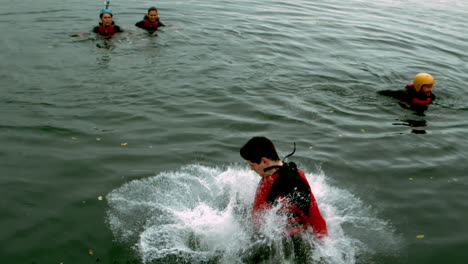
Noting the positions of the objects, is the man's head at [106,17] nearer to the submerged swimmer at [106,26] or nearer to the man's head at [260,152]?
the submerged swimmer at [106,26]

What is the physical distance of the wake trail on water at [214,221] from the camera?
17.3ft

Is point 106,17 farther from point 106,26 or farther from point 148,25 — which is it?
point 148,25

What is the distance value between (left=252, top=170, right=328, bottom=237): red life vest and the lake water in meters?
0.32

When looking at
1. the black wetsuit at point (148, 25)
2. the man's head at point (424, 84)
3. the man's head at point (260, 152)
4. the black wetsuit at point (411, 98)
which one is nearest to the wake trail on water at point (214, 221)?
the man's head at point (260, 152)

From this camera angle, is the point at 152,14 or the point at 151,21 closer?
the point at 152,14

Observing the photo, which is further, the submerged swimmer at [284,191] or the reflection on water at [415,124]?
the reflection on water at [415,124]

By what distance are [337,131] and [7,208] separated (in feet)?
19.4

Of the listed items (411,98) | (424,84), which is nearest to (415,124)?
(411,98)

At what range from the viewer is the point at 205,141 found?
26.1 feet

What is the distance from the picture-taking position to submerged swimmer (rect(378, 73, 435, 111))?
395 inches

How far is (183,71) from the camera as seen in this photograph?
11.3 m

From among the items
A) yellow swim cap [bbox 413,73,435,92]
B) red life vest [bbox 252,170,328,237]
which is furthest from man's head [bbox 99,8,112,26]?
red life vest [bbox 252,170,328,237]

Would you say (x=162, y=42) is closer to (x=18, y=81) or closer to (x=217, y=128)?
(x=18, y=81)

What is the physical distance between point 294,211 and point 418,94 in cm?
660
